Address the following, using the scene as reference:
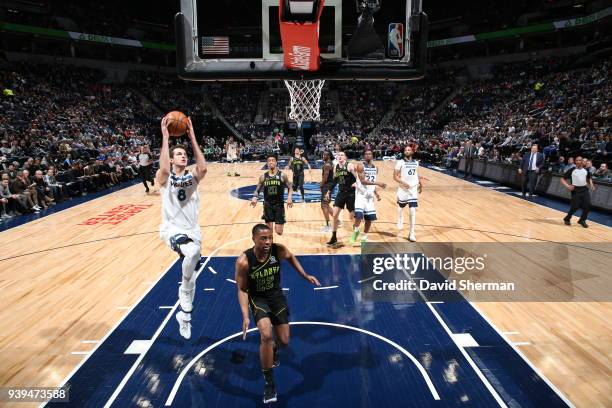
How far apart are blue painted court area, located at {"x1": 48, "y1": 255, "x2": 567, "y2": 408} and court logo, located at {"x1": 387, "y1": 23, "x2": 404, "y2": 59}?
4917 millimetres

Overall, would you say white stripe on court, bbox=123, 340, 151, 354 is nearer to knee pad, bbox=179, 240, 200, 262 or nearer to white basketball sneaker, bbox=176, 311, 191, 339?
white basketball sneaker, bbox=176, 311, 191, 339

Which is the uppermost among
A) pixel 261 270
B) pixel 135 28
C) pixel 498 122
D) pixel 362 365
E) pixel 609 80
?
pixel 135 28

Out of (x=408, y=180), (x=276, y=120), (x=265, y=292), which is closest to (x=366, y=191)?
(x=408, y=180)

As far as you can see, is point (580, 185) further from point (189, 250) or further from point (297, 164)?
point (189, 250)

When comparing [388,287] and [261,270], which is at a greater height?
[261,270]

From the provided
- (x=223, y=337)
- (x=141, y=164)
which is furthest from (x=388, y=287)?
(x=141, y=164)

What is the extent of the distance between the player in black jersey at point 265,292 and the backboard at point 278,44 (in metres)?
4.99

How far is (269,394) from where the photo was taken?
3930 millimetres

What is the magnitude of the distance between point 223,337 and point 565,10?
40.2 metres

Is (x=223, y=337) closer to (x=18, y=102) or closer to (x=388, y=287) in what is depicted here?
(x=388, y=287)

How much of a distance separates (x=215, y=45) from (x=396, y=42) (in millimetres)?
3599

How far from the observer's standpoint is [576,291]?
6.62 m

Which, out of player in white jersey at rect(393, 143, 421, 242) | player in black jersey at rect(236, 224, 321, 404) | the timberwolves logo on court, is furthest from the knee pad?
the timberwolves logo on court

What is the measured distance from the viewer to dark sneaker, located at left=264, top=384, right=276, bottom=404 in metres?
3.92
